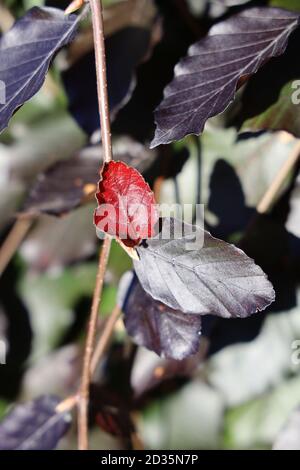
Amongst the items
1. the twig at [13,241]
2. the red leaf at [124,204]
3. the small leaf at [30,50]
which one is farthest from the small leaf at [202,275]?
the twig at [13,241]

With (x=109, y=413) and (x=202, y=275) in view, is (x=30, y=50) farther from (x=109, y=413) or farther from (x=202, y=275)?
(x=109, y=413)

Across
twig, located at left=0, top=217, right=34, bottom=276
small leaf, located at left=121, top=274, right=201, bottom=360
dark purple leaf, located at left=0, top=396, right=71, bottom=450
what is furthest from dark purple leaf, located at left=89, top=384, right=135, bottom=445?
twig, located at left=0, top=217, right=34, bottom=276

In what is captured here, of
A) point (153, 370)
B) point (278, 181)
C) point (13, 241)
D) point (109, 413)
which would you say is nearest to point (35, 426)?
point (109, 413)

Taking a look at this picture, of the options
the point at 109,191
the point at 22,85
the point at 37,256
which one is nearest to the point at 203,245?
the point at 109,191

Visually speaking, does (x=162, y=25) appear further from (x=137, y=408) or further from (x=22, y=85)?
(x=137, y=408)

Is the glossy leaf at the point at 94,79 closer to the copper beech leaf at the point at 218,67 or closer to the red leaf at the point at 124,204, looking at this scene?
the copper beech leaf at the point at 218,67
